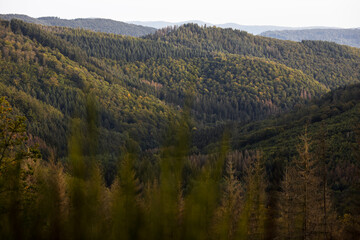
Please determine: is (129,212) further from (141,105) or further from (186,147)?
(141,105)

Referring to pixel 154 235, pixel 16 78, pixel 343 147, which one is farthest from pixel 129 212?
pixel 16 78

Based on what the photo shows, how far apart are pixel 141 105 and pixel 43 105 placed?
48816 mm

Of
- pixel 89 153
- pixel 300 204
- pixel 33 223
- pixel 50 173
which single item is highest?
pixel 89 153

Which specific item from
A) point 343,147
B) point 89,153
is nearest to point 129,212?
point 89,153

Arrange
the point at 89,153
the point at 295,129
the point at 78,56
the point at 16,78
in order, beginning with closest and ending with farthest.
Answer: the point at 89,153 → the point at 295,129 → the point at 16,78 → the point at 78,56

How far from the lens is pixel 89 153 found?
173 cm

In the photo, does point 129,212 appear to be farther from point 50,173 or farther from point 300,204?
point 300,204

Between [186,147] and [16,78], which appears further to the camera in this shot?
[16,78]

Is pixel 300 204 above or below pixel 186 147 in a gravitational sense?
below

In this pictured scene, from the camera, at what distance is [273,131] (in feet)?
367

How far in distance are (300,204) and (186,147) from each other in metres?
8.11

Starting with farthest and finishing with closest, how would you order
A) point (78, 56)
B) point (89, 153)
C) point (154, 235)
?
point (78, 56)
point (154, 235)
point (89, 153)

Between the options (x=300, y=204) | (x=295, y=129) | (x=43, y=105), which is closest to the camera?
(x=300, y=204)

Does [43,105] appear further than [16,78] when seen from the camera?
No
